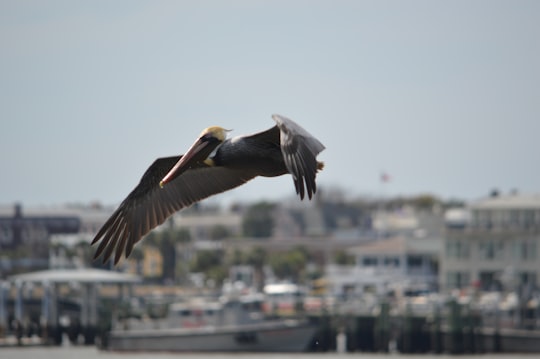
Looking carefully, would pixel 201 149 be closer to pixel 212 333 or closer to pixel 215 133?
pixel 215 133

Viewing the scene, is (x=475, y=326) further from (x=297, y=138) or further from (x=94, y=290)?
(x=297, y=138)

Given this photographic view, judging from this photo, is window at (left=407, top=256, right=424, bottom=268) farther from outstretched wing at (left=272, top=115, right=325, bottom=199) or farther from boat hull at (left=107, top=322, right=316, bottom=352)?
outstretched wing at (left=272, top=115, right=325, bottom=199)

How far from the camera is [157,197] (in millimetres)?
15062

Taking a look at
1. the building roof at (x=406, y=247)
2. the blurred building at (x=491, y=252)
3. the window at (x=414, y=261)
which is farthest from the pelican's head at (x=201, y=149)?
the window at (x=414, y=261)

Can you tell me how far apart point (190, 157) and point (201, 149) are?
0.13 meters

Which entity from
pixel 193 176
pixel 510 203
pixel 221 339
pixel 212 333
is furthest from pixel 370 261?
pixel 193 176

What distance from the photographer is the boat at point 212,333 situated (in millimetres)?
62219

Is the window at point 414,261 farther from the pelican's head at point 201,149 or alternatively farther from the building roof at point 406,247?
the pelican's head at point 201,149

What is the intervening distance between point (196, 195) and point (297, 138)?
3.41 m

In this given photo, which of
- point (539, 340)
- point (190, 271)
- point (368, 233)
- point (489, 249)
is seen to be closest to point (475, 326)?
point (539, 340)

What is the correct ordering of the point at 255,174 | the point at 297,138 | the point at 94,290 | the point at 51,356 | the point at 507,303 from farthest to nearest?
the point at 507,303 < the point at 94,290 < the point at 51,356 < the point at 255,174 < the point at 297,138

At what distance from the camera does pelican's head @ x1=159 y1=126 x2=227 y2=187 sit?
539 inches

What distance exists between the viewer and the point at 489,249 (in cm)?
9356

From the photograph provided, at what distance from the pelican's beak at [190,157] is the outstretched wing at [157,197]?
2.31ft
